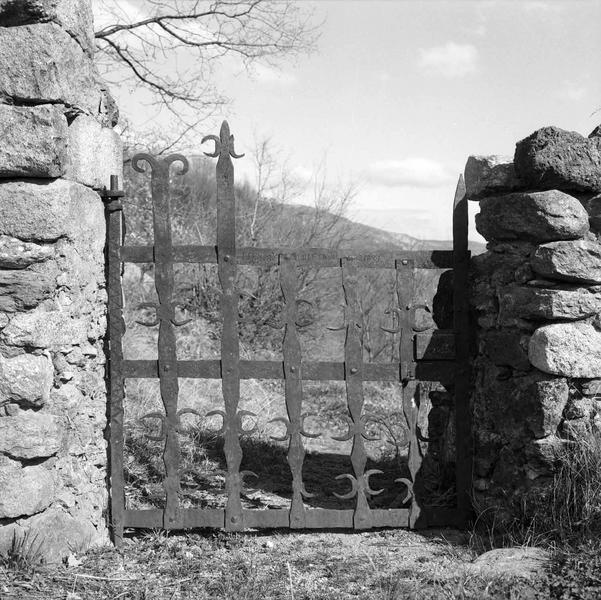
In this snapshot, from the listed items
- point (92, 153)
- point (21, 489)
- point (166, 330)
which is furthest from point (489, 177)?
point (21, 489)

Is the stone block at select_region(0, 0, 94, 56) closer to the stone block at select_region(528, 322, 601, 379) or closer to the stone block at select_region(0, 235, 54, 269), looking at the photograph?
the stone block at select_region(0, 235, 54, 269)

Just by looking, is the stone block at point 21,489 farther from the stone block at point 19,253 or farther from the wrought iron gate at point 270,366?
the stone block at point 19,253

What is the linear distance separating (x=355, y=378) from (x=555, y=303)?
1025 millimetres

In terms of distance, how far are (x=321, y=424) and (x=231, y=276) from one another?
2897mm

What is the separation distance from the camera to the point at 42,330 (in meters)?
3.05

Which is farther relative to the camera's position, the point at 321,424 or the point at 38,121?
the point at 321,424

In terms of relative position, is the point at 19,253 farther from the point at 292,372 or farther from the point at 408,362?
the point at 408,362

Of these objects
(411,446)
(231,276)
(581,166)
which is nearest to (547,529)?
(411,446)

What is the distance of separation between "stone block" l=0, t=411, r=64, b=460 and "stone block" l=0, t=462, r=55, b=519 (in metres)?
0.06

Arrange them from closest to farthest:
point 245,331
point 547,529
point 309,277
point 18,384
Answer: point 18,384 → point 547,529 → point 245,331 → point 309,277

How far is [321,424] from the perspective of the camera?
624cm

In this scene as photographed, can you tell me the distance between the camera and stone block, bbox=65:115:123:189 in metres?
3.21

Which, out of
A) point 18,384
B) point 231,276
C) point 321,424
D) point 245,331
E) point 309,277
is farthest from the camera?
point 309,277

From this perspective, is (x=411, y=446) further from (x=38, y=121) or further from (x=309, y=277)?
(x=309, y=277)
